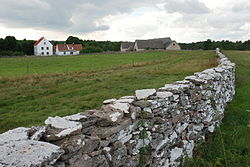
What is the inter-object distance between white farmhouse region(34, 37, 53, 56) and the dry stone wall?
286 feet

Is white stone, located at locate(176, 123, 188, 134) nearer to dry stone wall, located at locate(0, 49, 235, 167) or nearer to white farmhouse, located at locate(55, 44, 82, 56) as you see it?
dry stone wall, located at locate(0, 49, 235, 167)

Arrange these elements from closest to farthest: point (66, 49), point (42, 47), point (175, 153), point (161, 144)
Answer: point (161, 144), point (175, 153), point (42, 47), point (66, 49)

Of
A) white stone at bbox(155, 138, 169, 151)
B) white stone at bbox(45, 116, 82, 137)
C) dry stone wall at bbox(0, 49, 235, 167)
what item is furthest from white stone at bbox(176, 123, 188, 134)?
white stone at bbox(45, 116, 82, 137)

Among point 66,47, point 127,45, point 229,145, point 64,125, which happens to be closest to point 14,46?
point 66,47

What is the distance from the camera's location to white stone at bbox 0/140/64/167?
6.66ft

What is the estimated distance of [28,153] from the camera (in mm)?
2141

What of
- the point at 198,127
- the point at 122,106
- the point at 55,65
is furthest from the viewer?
the point at 55,65

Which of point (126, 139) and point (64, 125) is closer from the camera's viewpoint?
point (64, 125)

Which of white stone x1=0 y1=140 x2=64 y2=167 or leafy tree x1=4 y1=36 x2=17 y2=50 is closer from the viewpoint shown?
white stone x1=0 y1=140 x2=64 y2=167

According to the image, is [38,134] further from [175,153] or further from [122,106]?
[175,153]

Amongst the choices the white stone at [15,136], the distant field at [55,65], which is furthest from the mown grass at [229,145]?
the distant field at [55,65]

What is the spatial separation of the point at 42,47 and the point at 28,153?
3740 inches

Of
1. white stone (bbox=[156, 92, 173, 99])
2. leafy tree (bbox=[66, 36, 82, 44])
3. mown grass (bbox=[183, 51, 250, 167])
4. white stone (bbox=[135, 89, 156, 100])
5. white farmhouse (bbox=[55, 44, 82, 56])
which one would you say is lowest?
mown grass (bbox=[183, 51, 250, 167])

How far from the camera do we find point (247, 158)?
4.79 m
